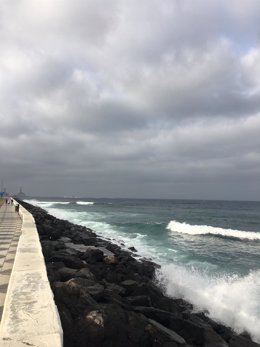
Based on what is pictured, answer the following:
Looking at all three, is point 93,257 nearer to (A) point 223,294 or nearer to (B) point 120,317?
(A) point 223,294

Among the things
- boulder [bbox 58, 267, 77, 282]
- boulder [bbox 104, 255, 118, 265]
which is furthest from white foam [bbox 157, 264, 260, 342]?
boulder [bbox 58, 267, 77, 282]

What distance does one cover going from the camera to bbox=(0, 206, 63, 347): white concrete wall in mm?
2965

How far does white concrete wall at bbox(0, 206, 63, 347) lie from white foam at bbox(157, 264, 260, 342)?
496cm

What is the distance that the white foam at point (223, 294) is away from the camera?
8008 millimetres

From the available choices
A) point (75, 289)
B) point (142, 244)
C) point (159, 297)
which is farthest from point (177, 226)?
point (75, 289)

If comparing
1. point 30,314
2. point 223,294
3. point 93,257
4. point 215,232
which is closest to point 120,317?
point 30,314

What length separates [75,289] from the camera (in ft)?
16.9

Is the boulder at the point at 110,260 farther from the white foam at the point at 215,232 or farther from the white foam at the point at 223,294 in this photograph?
the white foam at the point at 215,232

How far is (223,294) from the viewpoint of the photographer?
31.9 ft

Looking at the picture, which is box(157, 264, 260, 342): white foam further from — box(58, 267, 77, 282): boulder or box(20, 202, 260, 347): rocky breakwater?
box(58, 267, 77, 282): boulder

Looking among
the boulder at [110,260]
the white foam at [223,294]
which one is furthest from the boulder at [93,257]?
the white foam at [223,294]

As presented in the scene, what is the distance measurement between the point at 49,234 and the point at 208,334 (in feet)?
34.8

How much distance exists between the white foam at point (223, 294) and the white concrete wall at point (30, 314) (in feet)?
16.3

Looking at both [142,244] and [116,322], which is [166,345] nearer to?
[116,322]
